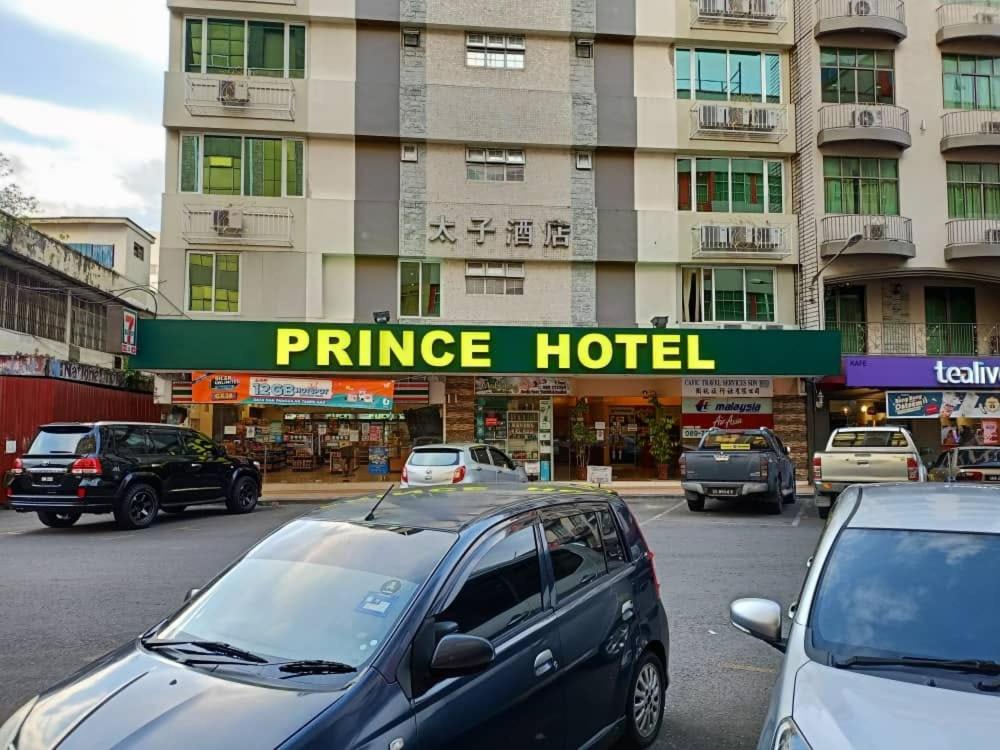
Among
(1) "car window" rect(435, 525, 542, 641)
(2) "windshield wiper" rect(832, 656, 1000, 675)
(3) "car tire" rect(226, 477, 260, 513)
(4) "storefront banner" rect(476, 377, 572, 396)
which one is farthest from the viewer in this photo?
(4) "storefront banner" rect(476, 377, 572, 396)

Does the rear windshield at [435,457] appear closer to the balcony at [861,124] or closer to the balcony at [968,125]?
the balcony at [861,124]

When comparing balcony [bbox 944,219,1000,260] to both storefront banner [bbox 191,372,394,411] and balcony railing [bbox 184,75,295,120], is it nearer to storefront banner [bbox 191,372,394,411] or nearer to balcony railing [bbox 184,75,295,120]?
storefront banner [bbox 191,372,394,411]

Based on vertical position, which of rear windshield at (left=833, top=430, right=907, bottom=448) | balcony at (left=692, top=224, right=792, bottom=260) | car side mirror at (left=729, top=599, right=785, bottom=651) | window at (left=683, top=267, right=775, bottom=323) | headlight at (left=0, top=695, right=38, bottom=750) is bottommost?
headlight at (left=0, top=695, right=38, bottom=750)

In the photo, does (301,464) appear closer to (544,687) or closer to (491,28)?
(491,28)

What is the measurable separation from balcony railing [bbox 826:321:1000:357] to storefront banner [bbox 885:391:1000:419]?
1808 mm

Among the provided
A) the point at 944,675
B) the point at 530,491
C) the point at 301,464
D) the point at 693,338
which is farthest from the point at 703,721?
the point at 301,464

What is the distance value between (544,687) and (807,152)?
960 inches

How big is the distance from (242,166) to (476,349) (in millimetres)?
9123

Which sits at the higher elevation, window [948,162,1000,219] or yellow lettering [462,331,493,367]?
window [948,162,1000,219]

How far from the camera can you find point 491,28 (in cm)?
2370

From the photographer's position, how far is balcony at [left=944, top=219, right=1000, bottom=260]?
2352 cm

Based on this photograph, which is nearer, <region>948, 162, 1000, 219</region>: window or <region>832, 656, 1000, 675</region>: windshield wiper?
<region>832, 656, 1000, 675</region>: windshield wiper

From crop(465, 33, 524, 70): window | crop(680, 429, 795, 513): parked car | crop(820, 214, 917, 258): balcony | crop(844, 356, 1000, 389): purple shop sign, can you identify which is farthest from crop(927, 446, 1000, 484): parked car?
crop(465, 33, 524, 70): window

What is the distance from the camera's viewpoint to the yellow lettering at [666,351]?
21531mm
